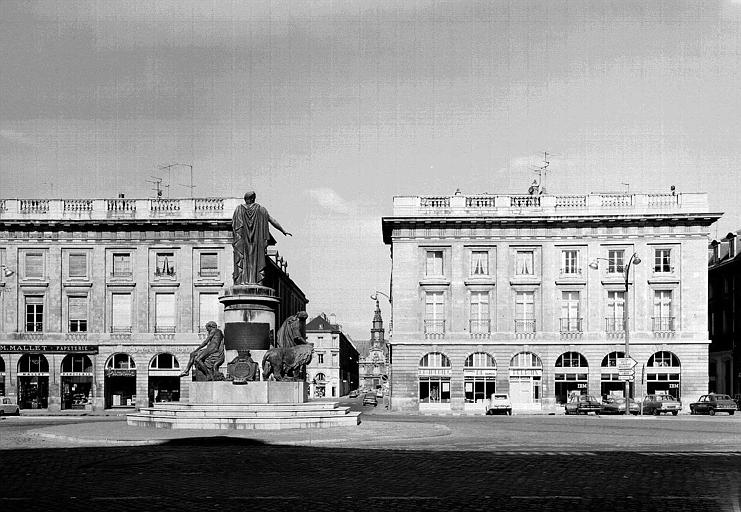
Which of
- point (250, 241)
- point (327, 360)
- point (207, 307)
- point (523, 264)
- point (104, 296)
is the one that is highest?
point (523, 264)

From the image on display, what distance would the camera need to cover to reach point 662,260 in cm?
7238

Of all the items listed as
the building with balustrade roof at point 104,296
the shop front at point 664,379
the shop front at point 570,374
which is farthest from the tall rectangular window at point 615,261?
the building with balustrade roof at point 104,296

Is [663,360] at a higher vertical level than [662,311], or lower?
lower

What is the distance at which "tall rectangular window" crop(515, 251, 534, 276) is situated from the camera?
7344 cm

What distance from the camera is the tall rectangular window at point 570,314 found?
72.4 meters

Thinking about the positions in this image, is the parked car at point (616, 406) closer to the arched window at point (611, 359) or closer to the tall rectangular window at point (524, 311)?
the arched window at point (611, 359)

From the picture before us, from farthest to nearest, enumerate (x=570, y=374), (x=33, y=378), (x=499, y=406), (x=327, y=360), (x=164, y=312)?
(x=327, y=360) < (x=164, y=312) < (x=33, y=378) < (x=570, y=374) < (x=499, y=406)

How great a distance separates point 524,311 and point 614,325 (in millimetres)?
6123

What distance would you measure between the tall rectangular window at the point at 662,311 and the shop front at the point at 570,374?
5515 millimetres

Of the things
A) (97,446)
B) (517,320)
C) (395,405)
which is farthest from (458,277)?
(97,446)

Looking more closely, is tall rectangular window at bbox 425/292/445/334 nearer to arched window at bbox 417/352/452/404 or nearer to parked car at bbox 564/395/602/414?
arched window at bbox 417/352/452/404

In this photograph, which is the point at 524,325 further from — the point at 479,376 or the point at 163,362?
the point at 163,362

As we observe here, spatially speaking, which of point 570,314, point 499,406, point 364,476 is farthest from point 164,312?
point 364,476

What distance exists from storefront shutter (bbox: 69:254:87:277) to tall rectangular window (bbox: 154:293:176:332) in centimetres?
562
